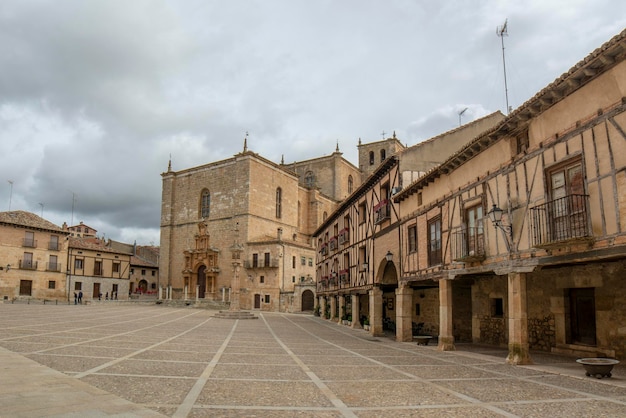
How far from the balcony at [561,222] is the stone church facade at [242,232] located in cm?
3590

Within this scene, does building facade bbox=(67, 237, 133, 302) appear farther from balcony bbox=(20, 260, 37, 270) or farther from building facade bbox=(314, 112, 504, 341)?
building facade bbox=(314, 112, 504, 341)

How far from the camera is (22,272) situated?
43.9m

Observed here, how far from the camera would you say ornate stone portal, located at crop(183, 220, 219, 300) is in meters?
49.5

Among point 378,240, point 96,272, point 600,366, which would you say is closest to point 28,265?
point 96,272

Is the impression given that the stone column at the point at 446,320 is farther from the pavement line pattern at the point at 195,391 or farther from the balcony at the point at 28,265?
the balcony at the point at 28,265

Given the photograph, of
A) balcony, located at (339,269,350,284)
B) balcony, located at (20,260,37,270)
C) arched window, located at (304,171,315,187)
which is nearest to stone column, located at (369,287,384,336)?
balcony, located at (339,269,350,284)

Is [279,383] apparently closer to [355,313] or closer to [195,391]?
[195,391]

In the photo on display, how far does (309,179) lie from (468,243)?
169 ft

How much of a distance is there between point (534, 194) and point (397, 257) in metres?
8.60

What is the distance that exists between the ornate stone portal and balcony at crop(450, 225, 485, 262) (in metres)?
38.4

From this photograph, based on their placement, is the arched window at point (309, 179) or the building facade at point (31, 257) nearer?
the building facade at point (31, 257)

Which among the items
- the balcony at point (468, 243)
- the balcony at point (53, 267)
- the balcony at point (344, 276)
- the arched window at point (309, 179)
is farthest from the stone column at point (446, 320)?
the arched window at point (309, 179)

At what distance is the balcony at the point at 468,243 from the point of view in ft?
41.4

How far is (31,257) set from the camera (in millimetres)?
44625
